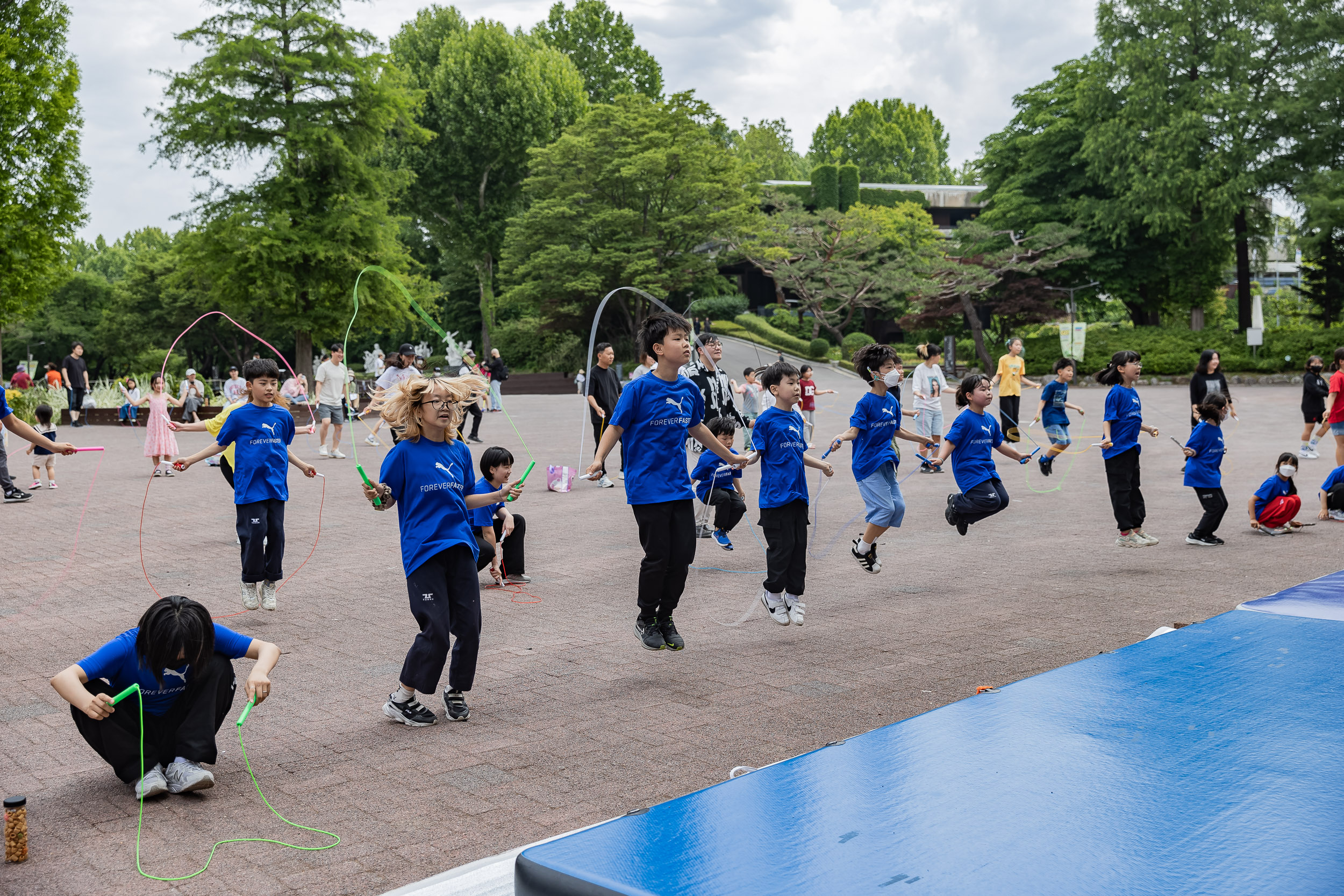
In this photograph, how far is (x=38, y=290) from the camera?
30891 mm

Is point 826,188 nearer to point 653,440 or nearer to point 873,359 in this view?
point 873,359

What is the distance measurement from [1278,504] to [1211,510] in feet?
3.27

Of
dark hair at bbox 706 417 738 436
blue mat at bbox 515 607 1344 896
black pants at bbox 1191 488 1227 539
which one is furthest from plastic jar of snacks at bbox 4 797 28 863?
black pants at bbox 1191 488 1227 539

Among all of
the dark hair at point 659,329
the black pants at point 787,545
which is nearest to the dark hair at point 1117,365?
the black pants at point 787,545

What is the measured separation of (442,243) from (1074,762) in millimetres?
58602

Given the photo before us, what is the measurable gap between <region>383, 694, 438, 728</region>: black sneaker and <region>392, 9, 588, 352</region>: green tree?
49602 millimetres

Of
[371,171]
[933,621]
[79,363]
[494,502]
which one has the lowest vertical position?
[933,621]

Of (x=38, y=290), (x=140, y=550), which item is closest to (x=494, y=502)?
(x=140, y=550)

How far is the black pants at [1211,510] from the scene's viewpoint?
10141mm

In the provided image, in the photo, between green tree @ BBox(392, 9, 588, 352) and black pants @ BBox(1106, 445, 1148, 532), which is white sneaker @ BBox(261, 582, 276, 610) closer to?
black pants @ BBox(1106, 445, 1148, 532)

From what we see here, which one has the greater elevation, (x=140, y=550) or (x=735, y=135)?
(x=735, y=135)

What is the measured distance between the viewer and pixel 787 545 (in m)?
7.21

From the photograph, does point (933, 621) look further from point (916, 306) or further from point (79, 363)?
point (916, 306)

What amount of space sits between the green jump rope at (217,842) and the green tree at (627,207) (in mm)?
37461
